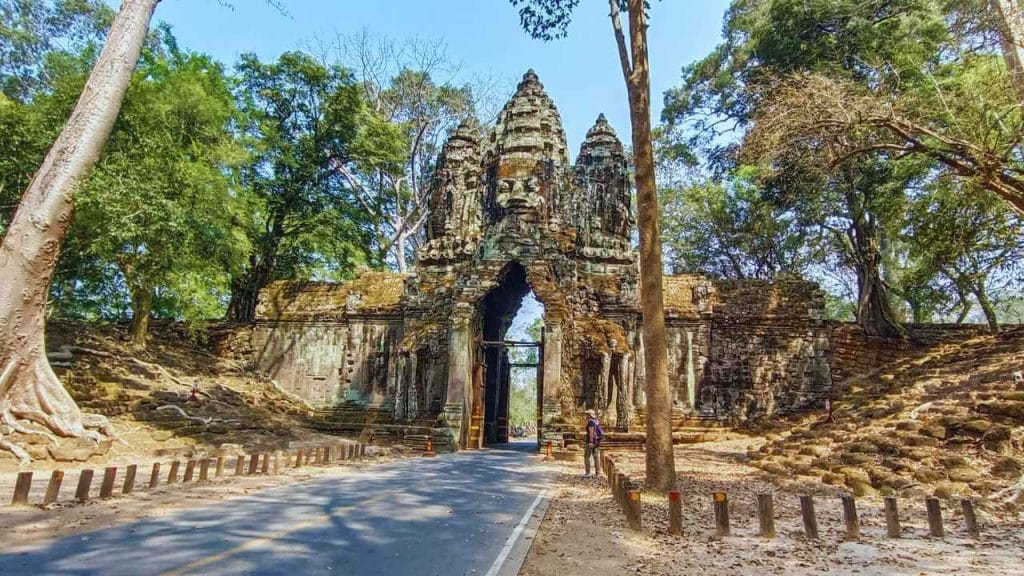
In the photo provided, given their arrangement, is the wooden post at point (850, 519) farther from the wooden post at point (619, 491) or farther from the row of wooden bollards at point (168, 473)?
the row of wooden bollards at point (168, 473)

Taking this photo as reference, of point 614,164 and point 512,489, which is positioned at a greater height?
point 614,164

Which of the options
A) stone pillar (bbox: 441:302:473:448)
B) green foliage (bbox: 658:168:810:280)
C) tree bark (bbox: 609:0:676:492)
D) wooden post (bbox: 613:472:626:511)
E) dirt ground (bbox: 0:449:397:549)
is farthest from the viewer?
green foliage (bbox: 658:168:810:280)

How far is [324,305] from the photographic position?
19891 millimetres

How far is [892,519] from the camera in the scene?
6.17 meters

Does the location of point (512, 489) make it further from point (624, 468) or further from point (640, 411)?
point (640, 411)

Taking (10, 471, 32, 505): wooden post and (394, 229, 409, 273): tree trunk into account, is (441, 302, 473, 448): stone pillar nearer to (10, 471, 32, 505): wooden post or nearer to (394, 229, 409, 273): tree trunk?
(10, 471, 32, 505): wooden post

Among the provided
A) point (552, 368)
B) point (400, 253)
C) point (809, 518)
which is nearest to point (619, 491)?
point (809, 518)

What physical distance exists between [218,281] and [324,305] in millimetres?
3649

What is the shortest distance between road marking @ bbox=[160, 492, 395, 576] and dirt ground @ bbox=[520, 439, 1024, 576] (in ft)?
7.57

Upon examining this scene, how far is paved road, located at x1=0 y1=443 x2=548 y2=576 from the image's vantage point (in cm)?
454

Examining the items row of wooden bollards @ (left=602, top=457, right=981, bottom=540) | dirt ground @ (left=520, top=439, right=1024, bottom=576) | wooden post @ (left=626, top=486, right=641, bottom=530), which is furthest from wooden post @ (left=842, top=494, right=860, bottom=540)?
wooden post @ (left=626, top=486, right=641, bottom=530)

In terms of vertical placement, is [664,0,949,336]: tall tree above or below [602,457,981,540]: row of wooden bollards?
above

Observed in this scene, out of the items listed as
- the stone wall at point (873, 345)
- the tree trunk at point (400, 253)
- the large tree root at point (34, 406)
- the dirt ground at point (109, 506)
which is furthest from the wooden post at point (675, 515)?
the tree trunk at point (400, 253)

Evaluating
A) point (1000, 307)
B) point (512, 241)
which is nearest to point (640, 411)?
point (512, 241)
